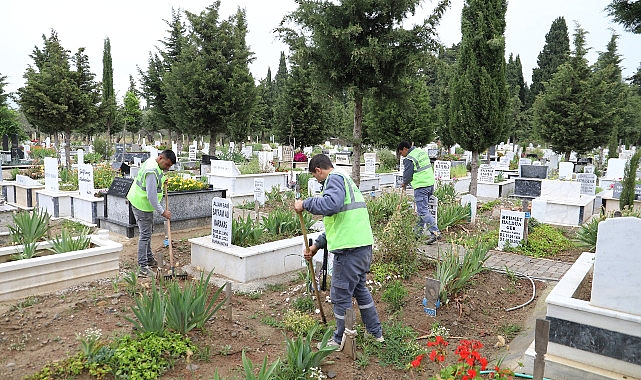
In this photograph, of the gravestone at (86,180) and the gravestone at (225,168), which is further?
the gravestone at (225,168)

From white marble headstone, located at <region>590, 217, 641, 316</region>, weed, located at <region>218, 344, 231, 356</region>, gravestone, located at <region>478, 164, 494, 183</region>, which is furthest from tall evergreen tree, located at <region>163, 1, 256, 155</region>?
white marble headstone, located at <region>590, 217, 641, 316</region>

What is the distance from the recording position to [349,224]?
427 centimetres

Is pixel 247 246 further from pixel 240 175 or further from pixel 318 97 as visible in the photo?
pixel 240 175

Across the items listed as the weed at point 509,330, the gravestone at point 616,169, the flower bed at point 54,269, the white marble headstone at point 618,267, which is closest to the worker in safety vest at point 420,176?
the weed at point 509,330

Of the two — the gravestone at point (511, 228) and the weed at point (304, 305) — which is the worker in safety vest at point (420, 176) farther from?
the weed at point (304, 305)

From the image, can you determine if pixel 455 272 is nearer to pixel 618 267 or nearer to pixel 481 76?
pixel 618 267

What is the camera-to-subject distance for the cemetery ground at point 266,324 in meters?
3.98

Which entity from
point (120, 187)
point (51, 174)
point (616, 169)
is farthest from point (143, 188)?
point (616, 169)

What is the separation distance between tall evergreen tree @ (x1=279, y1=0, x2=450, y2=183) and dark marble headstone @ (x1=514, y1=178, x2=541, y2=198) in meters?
7.37

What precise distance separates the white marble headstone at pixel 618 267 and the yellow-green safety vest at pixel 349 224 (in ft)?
6.19

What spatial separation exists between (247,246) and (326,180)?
287 cm

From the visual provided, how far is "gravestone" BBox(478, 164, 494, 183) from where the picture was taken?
15.7m

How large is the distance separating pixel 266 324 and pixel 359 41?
6.78 m

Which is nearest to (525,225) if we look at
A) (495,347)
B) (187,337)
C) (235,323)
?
(495,347)
